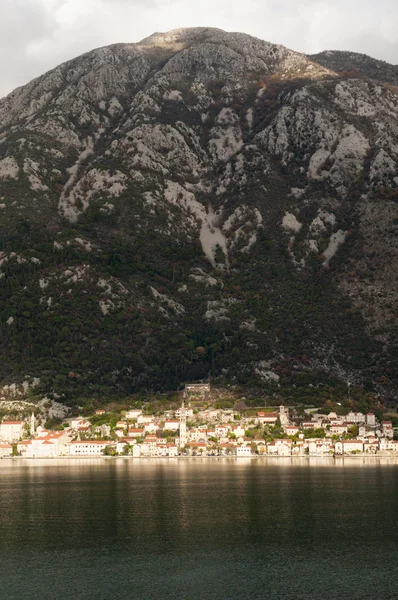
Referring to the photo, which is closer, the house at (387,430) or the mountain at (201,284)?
the house at (387,430)

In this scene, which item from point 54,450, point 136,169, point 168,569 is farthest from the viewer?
point 136,169

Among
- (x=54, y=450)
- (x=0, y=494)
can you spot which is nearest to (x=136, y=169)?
(x=54, y=450)

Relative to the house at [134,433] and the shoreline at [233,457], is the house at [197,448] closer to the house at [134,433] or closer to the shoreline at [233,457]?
the shoreline at [233,457]

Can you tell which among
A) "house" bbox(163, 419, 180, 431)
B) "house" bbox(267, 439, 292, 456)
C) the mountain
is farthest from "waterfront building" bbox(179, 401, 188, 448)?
the mountain

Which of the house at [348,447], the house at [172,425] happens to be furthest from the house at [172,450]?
the house at [348,447]

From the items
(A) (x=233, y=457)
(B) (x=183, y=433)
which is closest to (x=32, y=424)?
(B) (x=183, y=433)

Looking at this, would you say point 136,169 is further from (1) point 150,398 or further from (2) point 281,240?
(1) point 150,398

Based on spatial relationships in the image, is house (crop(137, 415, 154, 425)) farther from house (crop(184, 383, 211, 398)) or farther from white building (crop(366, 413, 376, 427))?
white building (crop(366, 413, 376, 427))
